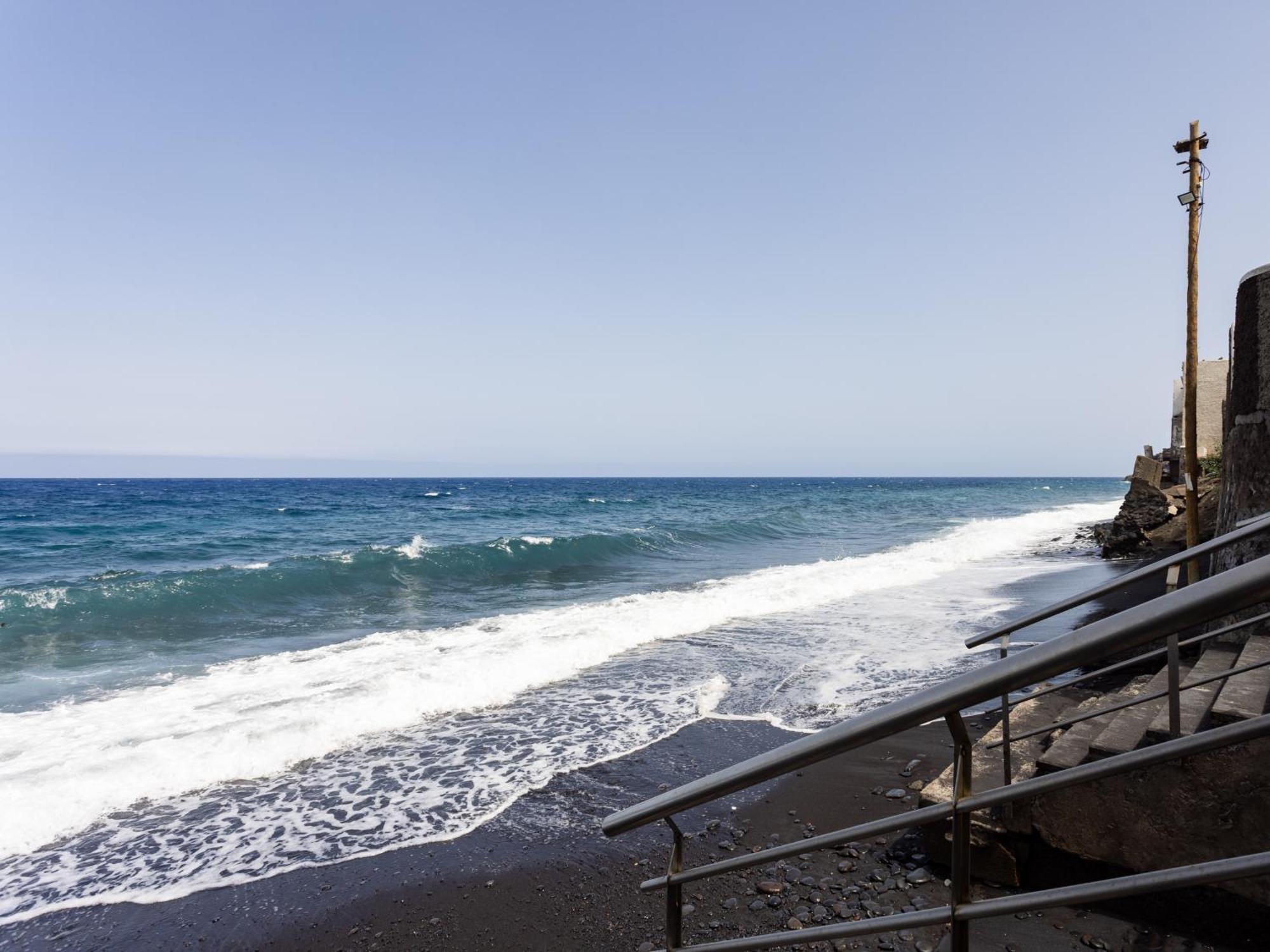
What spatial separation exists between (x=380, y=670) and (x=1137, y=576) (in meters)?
9.11

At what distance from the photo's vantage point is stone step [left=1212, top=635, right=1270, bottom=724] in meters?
3.36

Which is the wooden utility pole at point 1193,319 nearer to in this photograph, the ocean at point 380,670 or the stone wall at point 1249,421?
the ocean at point 380,670

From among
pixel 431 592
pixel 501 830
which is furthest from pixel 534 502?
pixel 501 830

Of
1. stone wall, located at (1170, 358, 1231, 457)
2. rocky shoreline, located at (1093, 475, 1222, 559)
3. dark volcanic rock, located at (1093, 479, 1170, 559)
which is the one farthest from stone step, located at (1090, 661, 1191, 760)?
stone wall, located at (1170, 358, 1231, 457)

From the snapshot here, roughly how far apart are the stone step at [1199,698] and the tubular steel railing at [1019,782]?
2.45 metres

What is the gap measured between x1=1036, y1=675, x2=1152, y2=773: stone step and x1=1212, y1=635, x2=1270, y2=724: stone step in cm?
55

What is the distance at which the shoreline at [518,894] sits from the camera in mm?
4191

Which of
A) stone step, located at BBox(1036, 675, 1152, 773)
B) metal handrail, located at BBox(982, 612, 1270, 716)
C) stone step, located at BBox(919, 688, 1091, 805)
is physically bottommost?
stone step, located at BBox(919, 688, 1091, 805)

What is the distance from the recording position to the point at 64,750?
710 cm

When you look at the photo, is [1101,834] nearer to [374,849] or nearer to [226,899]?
[374,849]

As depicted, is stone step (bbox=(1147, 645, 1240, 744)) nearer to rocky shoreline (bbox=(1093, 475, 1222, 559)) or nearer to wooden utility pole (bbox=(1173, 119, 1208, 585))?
wooden utility pole (bbox=(1173, 119, 1208, 585))

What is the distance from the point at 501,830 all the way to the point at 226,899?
1.86 meters

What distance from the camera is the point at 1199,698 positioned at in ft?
13.0

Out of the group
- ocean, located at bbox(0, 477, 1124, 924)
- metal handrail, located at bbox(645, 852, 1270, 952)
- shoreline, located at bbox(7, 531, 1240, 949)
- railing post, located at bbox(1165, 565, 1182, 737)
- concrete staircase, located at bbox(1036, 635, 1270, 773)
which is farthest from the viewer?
ocean, located at bbox(0, 477, 1124, 924)
